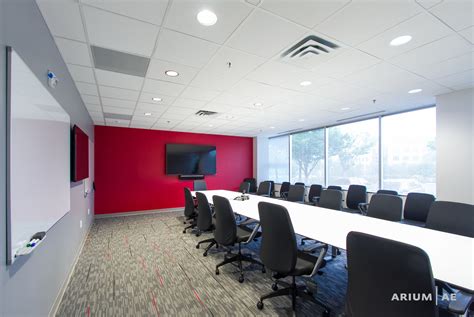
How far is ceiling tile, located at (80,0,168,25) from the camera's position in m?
1.53

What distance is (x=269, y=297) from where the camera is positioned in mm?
2096

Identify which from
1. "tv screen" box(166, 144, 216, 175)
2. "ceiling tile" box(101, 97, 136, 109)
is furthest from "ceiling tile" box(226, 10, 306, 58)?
"tv screen" box(166, 144, 216, 175)

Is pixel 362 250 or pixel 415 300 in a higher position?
pixel 362 250

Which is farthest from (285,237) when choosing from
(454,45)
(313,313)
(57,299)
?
(454,45)

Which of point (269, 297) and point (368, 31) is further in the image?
point (269, 297)

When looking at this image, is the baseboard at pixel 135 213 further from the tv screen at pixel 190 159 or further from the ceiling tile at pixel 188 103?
the ceiling tile at pixel 188 103

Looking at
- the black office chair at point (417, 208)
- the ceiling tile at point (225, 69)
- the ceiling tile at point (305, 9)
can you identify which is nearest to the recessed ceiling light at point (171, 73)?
the ceiling tile at point (225, 69)

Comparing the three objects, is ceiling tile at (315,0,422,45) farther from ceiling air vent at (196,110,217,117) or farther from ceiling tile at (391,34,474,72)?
ceiling air vent at (196,110,217,117)

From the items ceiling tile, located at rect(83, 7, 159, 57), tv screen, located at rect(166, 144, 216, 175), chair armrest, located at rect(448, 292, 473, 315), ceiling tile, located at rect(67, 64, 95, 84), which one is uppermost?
ceiling tile, located at rect(83, 7, 159, 57)

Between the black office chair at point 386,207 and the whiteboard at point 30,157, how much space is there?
3681 mm

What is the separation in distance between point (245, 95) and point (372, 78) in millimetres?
1867

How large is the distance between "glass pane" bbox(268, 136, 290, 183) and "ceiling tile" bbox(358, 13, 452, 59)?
5.93m

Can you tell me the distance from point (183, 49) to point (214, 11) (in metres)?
0.64

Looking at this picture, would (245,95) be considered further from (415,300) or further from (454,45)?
(415,300)
